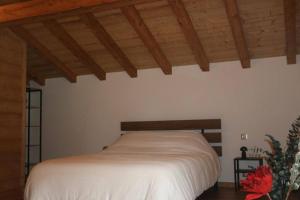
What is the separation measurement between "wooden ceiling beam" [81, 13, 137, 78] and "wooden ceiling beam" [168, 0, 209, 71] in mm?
1098

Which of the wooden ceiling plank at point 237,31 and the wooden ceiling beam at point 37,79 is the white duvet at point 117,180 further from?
the wooden ceiling beam at point 37,79

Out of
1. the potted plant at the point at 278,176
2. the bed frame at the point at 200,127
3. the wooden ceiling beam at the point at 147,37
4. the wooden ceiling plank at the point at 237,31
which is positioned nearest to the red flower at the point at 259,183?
the potted plant at the point at 278,176

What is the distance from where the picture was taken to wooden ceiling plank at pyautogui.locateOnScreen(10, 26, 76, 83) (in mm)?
4934

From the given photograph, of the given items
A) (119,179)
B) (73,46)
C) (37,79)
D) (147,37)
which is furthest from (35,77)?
(119,179)

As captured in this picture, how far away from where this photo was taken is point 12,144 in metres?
4.71

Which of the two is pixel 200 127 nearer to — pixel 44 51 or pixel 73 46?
pixel 73 46

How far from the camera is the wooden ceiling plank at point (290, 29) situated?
386 cm

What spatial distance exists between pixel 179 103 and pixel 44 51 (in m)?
2.32

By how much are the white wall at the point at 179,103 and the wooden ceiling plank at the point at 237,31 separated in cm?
28

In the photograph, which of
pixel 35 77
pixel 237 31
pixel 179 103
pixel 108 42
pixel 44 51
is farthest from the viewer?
pixel 35 77

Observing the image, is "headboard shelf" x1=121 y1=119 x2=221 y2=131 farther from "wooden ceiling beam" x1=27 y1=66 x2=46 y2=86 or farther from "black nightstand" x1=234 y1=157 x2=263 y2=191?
"wooden ceiling beam" x1=27 y1=66 x2=46 y2=86

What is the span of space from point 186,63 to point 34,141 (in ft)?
11.1

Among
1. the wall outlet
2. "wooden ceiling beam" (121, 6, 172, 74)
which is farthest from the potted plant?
the wall outlet

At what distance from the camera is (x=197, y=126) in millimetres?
5230
